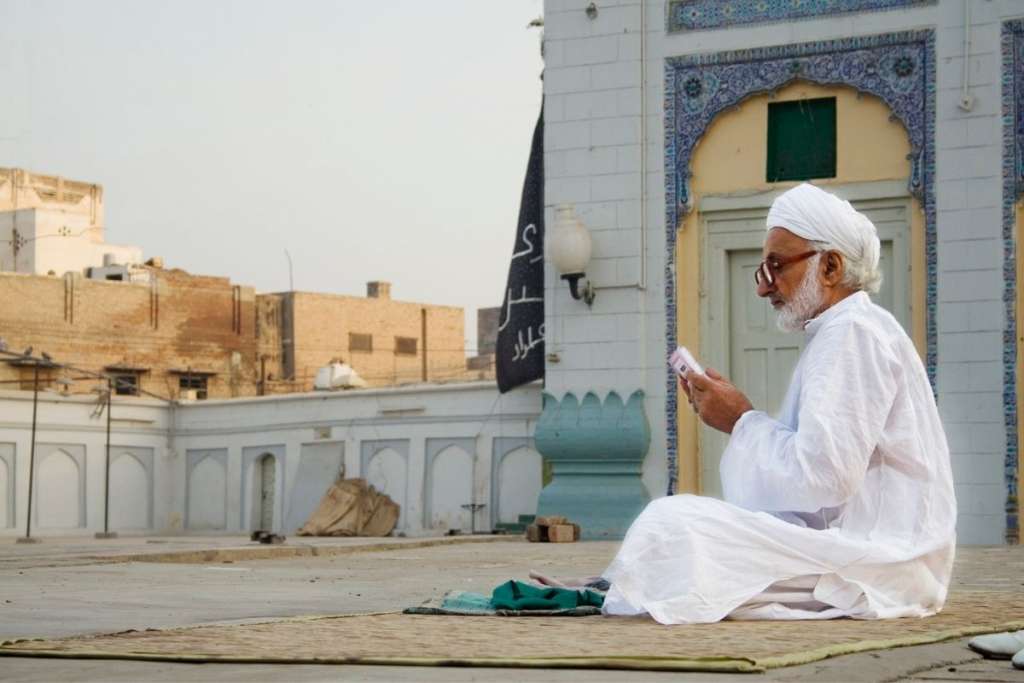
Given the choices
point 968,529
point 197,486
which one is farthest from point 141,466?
point 968,529

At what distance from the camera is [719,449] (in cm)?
1462

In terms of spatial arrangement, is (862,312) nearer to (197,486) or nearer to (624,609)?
(624,609)

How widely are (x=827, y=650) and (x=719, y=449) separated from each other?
10.7 metres

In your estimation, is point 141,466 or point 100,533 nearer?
point 100,533

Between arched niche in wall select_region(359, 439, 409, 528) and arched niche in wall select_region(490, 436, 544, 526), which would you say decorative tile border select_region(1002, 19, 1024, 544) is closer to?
arched niche in wall select_region(490, 436, 544, 526)

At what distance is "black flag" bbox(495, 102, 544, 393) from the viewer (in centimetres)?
1590

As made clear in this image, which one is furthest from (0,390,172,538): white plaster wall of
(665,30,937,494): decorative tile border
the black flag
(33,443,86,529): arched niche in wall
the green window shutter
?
the green window shutter

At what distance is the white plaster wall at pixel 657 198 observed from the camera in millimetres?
13664

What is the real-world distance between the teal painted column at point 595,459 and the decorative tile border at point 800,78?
31cm

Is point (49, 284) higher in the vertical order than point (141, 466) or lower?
higher

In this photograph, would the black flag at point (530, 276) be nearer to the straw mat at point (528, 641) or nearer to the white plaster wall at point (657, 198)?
the white plaster wall at point (657, 198)

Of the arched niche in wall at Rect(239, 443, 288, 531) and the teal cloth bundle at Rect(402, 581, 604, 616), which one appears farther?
the arched niche in wall at Rect(239, 443, 288, 531)

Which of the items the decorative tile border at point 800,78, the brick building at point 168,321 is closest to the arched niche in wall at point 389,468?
the decorative tile border at point 800,78

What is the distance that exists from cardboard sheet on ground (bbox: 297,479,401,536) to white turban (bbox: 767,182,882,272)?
46.1 ft
